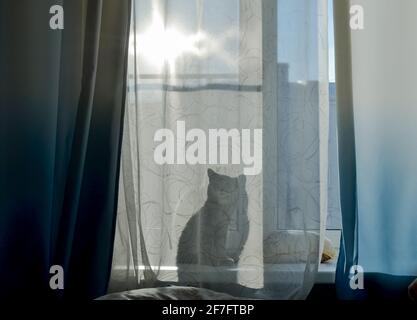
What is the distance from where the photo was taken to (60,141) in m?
1.26

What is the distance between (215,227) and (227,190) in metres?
0.11

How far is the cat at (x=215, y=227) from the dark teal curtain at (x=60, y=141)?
0.22 m

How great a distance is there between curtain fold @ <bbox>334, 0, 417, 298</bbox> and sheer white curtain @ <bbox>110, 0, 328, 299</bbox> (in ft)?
0.24

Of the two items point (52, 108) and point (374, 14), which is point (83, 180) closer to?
point (52, 108)

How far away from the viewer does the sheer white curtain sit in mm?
1261

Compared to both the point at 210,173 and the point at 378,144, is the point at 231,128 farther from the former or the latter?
the point at 378,144

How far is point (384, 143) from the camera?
125 cm

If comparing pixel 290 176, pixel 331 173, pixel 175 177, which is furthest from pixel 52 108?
pixel 331 173

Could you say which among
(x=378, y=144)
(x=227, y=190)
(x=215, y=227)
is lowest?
(x=215, y=227)

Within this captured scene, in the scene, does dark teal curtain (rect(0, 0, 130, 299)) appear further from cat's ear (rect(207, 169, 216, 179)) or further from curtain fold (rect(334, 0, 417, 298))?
curtain fold (rect(334, 0, 417, 298))

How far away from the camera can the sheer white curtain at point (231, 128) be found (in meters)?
1.26

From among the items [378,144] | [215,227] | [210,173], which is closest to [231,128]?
[210,173]
